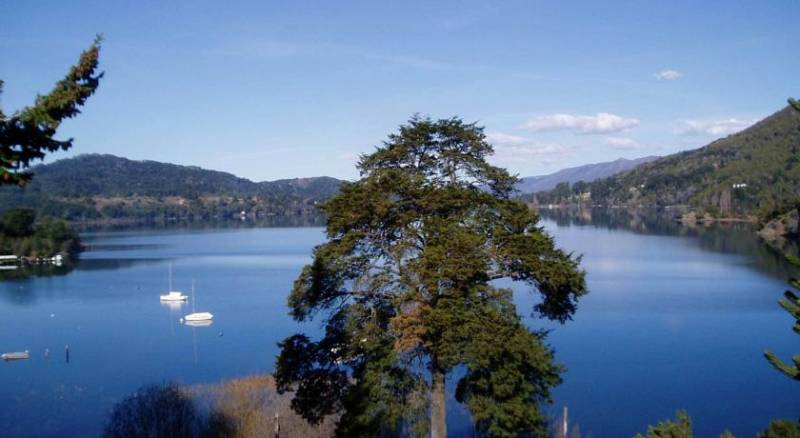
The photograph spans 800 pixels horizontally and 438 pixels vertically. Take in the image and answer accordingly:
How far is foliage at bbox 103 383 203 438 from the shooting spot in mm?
14648

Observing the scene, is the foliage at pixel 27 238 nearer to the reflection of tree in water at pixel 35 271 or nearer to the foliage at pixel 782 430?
the reflection of tree in water at pixel 35 271

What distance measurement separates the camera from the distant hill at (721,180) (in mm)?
105188

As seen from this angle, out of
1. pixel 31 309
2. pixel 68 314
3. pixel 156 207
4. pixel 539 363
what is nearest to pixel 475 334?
pixel 539 363

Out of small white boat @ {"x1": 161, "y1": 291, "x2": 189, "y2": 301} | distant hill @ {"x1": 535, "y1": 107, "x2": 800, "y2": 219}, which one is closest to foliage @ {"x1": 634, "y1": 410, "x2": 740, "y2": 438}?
small white boat @ {"x1": 161, "y1": 291, "x2": 189, "y2": 301}

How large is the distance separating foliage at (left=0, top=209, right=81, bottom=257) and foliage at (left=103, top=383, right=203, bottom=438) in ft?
188

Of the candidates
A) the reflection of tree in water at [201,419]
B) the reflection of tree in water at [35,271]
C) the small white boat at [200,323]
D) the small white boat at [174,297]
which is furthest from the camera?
the reflection of tree in water at [35,271]

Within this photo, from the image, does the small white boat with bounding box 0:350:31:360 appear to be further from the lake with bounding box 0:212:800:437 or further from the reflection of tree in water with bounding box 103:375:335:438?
the reflection of tree in water with bounding box 103:375:335:438

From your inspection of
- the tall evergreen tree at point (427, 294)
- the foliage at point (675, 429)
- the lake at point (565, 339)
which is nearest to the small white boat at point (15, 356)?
the lake at point (565, 339)

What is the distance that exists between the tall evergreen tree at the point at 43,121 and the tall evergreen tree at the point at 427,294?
22.0 ft

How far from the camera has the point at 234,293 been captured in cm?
4244

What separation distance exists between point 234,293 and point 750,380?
2954cm

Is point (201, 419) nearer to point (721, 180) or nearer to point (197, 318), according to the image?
point (197, 318)

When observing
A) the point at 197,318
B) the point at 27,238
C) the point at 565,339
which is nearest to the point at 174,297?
the point at 197,318

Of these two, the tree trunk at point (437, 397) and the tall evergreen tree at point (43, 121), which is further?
the tree trunk at point (437, 397)
